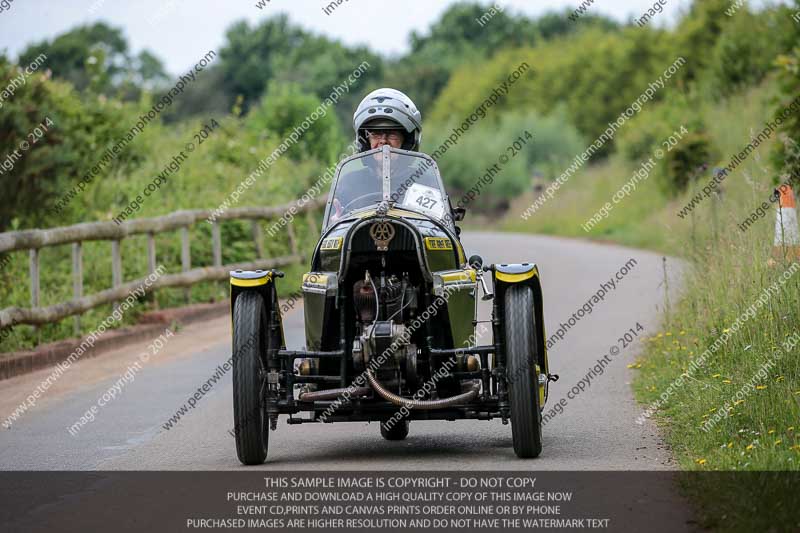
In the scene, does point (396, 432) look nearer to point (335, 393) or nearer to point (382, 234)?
point (335, 393)

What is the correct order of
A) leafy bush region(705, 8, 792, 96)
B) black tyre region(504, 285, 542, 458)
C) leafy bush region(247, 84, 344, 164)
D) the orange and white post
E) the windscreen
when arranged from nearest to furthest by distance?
black tyre region(504, 285, 542, 458) < the windscreen < the orange and white post < leafy bush region(247, 84, 344, 164) < leafy bush region(705, 8, 792, 96)

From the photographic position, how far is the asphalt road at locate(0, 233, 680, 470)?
8.90 m

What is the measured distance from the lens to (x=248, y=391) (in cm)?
861

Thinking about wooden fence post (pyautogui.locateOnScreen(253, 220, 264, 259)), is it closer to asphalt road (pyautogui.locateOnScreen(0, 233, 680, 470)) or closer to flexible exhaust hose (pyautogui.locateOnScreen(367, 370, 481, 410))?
asphalt road (pyautogui.locateOnScreen(0, 233, 680, 470))

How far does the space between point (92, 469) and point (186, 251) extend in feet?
34.4

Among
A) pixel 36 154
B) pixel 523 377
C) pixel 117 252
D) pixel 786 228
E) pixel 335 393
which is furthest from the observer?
pixel 36 154

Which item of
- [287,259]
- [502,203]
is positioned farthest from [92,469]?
[502,203]

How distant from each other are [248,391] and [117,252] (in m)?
8.55

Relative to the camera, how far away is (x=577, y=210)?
43.9m

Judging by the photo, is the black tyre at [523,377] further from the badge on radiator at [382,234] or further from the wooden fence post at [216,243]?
the wooden fence post at [216,243]

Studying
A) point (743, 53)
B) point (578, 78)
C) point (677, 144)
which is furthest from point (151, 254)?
point (578, 78)

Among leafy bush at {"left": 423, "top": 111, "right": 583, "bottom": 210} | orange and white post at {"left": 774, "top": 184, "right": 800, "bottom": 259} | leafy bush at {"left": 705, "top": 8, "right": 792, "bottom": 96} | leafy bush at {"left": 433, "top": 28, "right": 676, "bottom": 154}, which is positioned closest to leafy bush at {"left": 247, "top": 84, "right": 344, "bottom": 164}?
leafy bush at {"left": 705, "top": 8, "right": 792, "bottom": 96}

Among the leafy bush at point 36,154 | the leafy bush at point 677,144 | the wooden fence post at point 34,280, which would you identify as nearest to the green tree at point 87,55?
the leafy bush at point 677,144

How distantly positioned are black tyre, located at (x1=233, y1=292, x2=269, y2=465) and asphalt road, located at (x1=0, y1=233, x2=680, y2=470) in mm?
200
